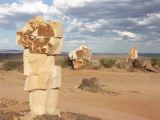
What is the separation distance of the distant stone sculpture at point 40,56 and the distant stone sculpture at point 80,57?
25014mm

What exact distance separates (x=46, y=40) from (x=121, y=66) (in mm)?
29165

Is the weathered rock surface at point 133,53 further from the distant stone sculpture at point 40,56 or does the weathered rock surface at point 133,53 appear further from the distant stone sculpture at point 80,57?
the distant stone sculpture at point 40,56

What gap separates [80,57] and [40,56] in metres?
25.9

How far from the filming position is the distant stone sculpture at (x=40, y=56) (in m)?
11.6

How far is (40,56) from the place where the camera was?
11695 millimetres

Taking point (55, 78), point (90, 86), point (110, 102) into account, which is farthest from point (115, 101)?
point (55, 78)

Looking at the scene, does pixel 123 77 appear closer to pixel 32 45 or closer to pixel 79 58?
pixel 79 58

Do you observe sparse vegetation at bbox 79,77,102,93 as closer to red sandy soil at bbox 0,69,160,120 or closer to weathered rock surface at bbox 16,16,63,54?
red sandy soil at bbox 0,69,160,120

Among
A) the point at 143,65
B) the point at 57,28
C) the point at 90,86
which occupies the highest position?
the point at 57,28

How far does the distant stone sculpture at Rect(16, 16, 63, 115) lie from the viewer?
38.2ft

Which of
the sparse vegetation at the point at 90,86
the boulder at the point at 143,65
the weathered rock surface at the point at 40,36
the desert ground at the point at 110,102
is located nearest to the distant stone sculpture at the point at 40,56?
the weathered rock surface at the point at 40,36

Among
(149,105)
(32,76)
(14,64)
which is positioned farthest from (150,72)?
(32,76)

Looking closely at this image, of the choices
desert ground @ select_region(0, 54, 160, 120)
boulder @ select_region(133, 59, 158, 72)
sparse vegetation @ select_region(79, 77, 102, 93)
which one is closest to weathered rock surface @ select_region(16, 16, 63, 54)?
desert ground @ select_region(0, 54, 160, 120)

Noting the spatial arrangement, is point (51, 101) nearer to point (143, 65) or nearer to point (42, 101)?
point (42, 101)
